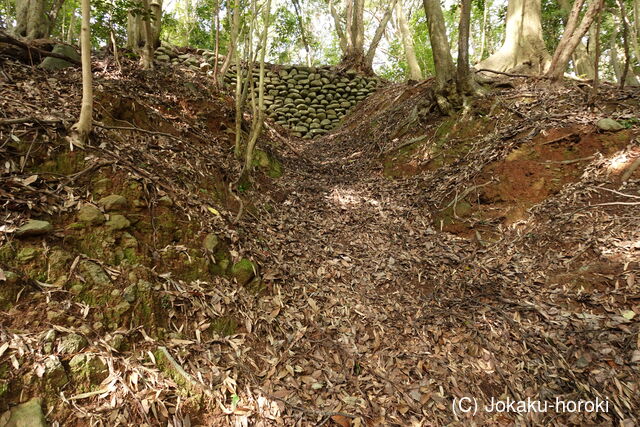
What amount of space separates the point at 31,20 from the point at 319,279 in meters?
6.26

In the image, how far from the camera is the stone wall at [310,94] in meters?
10.2

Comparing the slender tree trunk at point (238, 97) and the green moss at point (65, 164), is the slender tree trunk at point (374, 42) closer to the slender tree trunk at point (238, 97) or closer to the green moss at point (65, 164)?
the slender tree trunk at point (238, 97)

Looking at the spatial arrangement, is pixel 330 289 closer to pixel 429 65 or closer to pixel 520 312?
pixel 520 312

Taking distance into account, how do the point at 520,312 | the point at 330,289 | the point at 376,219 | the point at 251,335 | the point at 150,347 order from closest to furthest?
the point at 150,347, the point at 251,335, the point at 520,312, the point at 330,289, the point at 376,219

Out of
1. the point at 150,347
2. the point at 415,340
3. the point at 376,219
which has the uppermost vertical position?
the point at 376,219

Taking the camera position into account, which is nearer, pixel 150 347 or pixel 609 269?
pixel 150 347

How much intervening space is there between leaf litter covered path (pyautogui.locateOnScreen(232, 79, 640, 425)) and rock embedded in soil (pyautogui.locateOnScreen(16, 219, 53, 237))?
189cm

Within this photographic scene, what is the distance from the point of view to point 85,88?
8.78 feet

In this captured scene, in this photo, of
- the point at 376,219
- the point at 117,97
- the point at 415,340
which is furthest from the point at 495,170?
the point at 117,97

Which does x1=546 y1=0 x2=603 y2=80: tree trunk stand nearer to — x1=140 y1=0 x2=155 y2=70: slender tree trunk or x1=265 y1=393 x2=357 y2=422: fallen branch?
x1=265 y1=393 x2=357 y2=422: fallen branch

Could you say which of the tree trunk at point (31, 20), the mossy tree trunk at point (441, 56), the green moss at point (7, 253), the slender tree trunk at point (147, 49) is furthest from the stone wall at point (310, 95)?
the green moss at point (7, 253)

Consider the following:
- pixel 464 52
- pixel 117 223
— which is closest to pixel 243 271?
pixel 117 223

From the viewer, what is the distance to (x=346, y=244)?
13.7 feet

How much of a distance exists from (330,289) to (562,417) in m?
2.12
